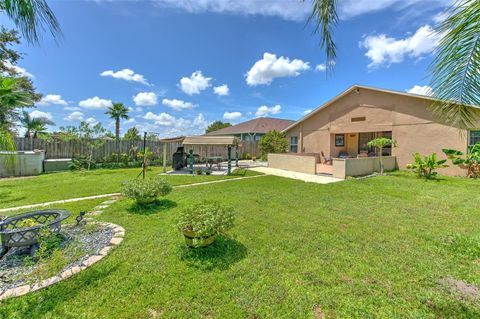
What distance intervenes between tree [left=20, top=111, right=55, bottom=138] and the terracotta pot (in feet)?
67.7

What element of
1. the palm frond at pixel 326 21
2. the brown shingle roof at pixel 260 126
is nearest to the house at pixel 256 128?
the brown shingle roof at pixel 260 126

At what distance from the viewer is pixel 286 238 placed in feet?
14.0

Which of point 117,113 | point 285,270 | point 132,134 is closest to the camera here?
point 285,270

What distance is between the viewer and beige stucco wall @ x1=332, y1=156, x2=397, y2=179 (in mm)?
11508

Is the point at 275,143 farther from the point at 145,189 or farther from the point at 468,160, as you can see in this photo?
the point at 145,189

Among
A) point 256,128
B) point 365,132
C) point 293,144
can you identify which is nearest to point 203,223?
point 365,132

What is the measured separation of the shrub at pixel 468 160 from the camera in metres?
10.2

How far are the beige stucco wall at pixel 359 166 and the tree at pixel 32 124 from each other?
22559mm

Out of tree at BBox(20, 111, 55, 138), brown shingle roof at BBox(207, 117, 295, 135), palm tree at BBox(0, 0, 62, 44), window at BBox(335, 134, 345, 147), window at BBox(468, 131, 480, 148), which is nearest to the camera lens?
palm tree at BBox(0, 0, 62, 44)

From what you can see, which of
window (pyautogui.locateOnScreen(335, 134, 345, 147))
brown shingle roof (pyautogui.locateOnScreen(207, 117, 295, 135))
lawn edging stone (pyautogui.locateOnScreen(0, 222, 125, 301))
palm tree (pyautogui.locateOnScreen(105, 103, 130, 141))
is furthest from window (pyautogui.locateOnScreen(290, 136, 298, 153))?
palm tree (pyautogui.locateOnScreen(105, 103, 130, 141))

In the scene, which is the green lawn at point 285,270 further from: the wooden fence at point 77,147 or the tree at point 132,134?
the tree at point 132,134

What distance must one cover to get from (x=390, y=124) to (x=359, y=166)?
386cm

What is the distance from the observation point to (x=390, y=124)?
13.2m

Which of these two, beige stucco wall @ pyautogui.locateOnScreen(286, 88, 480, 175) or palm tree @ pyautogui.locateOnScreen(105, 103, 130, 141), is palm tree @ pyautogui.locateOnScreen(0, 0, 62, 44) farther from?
palm tree @ pyautogui.locateOnScreen(105, 103, 130, 141)
